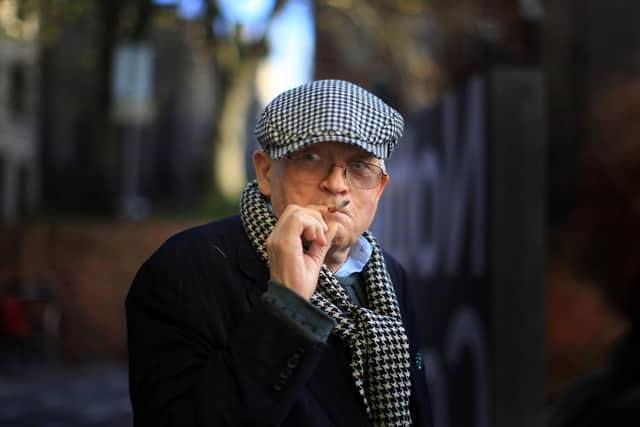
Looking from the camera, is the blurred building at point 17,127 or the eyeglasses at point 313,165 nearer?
the eyeglasses at point 313,165

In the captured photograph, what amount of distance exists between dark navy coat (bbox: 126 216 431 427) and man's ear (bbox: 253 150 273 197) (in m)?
0.12

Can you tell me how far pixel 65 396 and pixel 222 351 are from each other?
9.31 m

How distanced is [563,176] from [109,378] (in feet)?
19.0

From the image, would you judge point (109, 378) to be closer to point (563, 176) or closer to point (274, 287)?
point (563, 176)

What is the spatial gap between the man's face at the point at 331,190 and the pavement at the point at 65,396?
22.3 feet

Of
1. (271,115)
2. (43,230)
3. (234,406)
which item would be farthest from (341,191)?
(43,230)

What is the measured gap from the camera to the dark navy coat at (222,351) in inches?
85.4

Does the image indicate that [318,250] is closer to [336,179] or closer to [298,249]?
[298,249]

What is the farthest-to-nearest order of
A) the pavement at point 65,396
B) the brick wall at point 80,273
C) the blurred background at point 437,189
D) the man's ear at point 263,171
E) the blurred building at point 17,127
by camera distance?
the blurred building at point 17,127, the brick wall at point 80,273, the pavement at point 65,396, the blurred background at point 437,189, the man's ear at point 263,171

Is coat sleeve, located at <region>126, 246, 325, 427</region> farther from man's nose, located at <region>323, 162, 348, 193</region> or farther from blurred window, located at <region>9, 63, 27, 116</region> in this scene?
blurred window, located at <region>9, 63, 27, 116</region>

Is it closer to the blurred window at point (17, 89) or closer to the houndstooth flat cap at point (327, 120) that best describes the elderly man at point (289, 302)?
the houndstooth flat cap at point (327, 120)

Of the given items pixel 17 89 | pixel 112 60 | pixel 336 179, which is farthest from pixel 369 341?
pixel 17 89

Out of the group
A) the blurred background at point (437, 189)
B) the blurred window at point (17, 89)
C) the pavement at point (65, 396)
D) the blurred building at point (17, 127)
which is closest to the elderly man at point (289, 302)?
the blurred background at point (437, 189)

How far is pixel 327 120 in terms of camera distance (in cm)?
229
